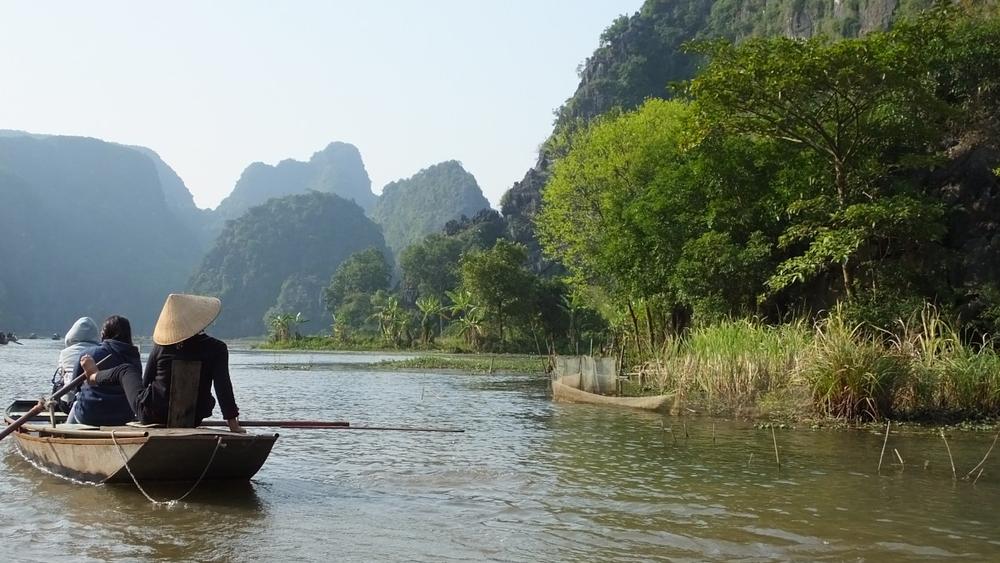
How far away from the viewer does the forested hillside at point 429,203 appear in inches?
6407

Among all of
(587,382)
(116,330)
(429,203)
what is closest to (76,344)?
(116,330)

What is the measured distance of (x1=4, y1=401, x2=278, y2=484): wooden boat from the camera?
24.5 ft

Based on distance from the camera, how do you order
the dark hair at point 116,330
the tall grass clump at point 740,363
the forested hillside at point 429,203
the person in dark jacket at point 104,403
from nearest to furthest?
the dark hair at point 116,330 < the person in dark jacket at point 104,403 < the tall grass clump at point 740,363 < the forested hillside at point 429,203

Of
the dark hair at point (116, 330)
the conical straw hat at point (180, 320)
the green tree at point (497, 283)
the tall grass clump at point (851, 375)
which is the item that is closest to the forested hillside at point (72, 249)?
the green tree at point (497, 283)

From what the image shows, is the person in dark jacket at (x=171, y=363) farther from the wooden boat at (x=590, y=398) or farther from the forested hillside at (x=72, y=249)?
the forested hillside at (x=72, y=249)

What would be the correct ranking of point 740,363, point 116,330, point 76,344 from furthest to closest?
point 740,363 → point 76,344 → point 116,330

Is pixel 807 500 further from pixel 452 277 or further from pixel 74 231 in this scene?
pixel 74 231

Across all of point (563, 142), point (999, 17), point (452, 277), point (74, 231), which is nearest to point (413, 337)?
point (452, 277)

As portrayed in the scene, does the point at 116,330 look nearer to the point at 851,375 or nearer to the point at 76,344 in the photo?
the point at 76,344

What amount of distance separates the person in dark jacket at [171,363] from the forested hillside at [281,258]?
130 metres

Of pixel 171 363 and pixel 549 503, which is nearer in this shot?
pixel 171 363

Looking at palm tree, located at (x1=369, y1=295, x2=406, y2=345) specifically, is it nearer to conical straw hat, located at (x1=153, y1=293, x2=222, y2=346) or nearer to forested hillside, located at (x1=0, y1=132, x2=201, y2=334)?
conical straw hat, located at (x1=153, y1=293, x2=222, y2=346)

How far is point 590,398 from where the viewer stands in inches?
708

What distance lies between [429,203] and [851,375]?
160260 mm
